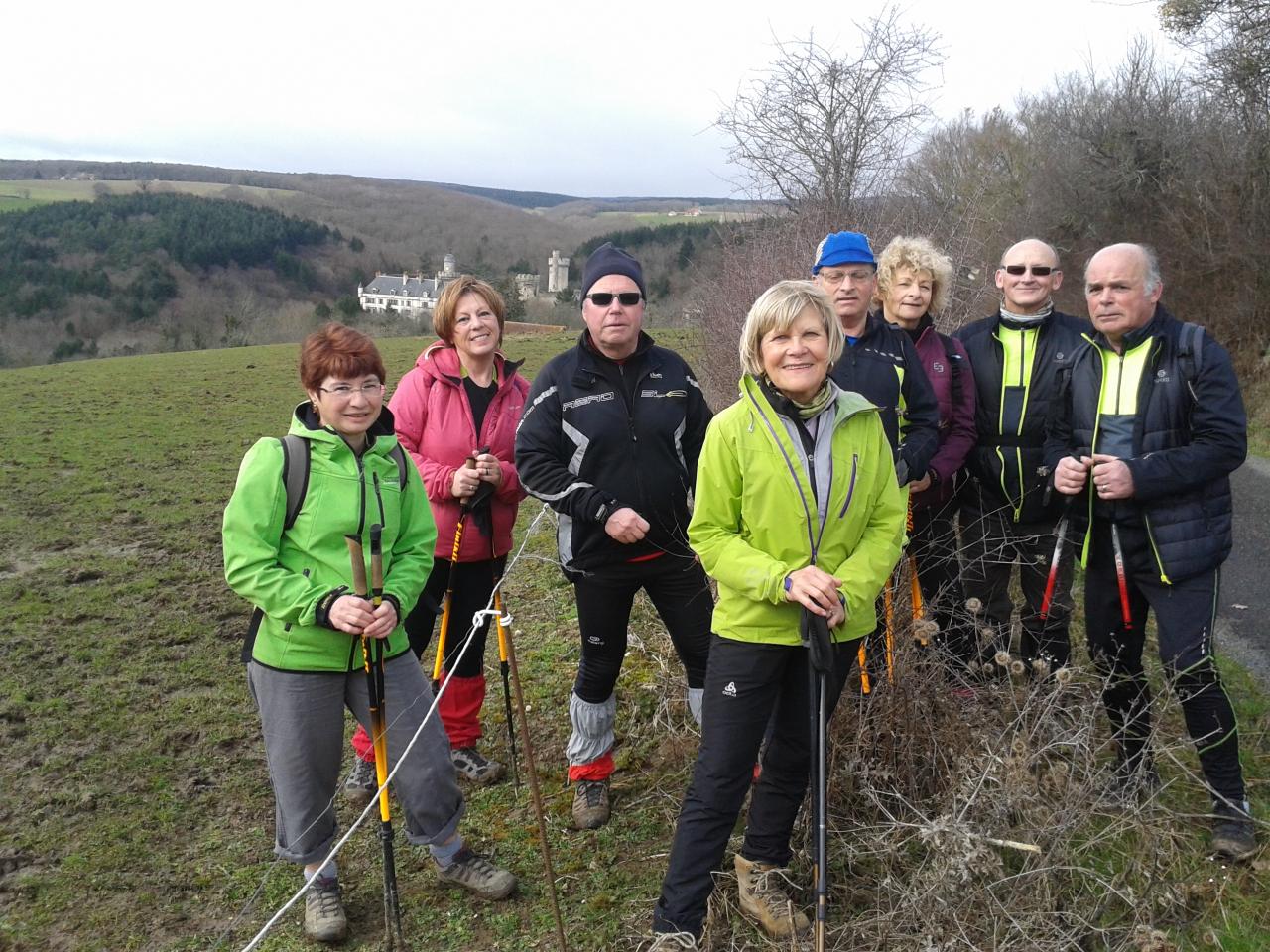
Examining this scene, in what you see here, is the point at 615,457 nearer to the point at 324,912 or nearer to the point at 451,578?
the point at 451,578

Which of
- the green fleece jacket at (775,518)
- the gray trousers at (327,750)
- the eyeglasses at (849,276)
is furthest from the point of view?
the eyeglasses at (849,276)

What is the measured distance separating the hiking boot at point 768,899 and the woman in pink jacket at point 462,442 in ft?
5.19

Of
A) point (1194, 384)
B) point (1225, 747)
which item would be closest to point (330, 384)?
point (1194, 384)

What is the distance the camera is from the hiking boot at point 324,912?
3289 mm

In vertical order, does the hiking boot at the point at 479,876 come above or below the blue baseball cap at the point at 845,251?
below

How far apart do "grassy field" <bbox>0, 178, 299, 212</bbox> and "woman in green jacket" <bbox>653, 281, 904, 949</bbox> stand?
318 feet

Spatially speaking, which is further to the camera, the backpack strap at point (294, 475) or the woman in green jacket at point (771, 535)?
the backpack strap at point (294, 475)

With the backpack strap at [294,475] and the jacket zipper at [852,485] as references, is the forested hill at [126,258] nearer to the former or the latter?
Answer: the backpack strap at [294,475]

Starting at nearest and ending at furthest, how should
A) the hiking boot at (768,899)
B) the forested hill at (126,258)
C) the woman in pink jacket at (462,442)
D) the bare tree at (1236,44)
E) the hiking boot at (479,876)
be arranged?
the hiking boot at (768,899) < the hiking boot at (479,876) < the woman in pink jacket at (462,442) < the bare tree at (1236,44) < the forested hill at (126,258)

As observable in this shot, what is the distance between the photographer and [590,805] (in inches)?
154

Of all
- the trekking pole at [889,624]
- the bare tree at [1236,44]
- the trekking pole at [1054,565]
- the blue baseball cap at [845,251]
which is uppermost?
the bare tree at [1236,44]

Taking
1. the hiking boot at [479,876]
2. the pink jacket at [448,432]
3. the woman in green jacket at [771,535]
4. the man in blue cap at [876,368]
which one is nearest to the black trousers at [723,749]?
the woman in green jacket at [771,535]

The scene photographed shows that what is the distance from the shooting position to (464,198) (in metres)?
113

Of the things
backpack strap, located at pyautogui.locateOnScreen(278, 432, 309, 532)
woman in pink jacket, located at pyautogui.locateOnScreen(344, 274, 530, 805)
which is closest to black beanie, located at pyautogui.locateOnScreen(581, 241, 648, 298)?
woman in pink jacket, located at pyautogui.locateOnScreen(344, 274, 530, 805)
